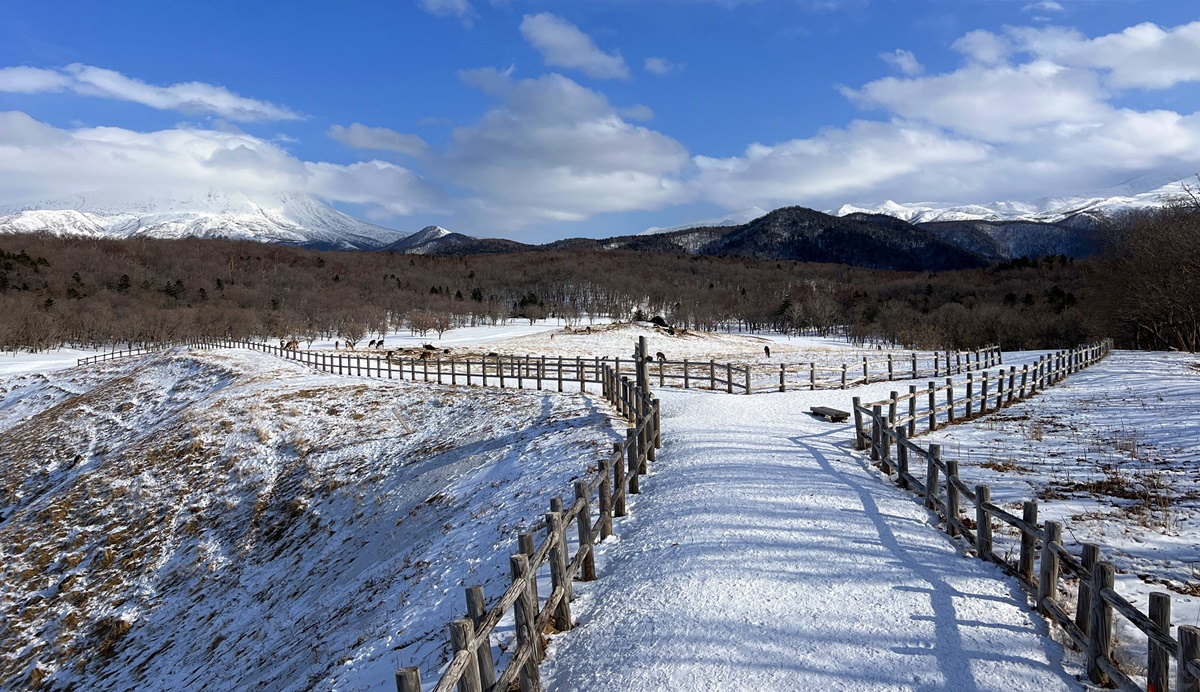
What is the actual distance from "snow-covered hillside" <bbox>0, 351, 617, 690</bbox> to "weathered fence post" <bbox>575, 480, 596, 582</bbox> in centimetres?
136

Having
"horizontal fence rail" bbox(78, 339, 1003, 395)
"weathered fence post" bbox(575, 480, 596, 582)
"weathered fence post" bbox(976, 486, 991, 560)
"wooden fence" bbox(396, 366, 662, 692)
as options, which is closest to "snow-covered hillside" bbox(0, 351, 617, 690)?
"weathered fence post" bbox(575, 480, 596, 582)

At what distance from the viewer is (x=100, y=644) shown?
1256 centimetres

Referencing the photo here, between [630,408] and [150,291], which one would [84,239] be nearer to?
[150,291]

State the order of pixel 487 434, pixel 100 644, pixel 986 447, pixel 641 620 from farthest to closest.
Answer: pixel 487 434 < pixel 986 447 < pixel 100 644 < pixel 641 620

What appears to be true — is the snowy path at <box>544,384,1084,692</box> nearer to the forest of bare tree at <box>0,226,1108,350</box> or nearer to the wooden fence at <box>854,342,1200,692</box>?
the wooden fence at <box>854,342,1200,692</box>

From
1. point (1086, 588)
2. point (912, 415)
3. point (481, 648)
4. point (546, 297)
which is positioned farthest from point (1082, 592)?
point (546, 297)

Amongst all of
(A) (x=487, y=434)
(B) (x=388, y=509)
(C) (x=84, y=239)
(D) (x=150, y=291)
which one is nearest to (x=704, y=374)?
(A) (x=487, y=434)

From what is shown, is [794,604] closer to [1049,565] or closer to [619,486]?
[1049,565]

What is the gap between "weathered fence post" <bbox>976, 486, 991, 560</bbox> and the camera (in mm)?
6984

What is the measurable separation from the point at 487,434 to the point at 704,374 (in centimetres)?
2185

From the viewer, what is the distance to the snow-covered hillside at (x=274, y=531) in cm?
952

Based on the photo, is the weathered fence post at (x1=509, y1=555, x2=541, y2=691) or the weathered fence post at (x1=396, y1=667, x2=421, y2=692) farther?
the weathered fence post at (x1=509, y1=555, x2=541, y2=691)

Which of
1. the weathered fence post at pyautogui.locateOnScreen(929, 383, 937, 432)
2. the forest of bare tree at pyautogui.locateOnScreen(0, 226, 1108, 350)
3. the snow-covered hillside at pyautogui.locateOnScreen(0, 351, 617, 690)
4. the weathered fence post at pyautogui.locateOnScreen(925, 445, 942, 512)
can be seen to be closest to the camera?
the weathered fence post at pyautogui.locateOnScreen(925, 445, 942, 512)

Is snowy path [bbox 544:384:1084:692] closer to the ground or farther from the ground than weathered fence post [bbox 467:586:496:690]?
closer to the ground
